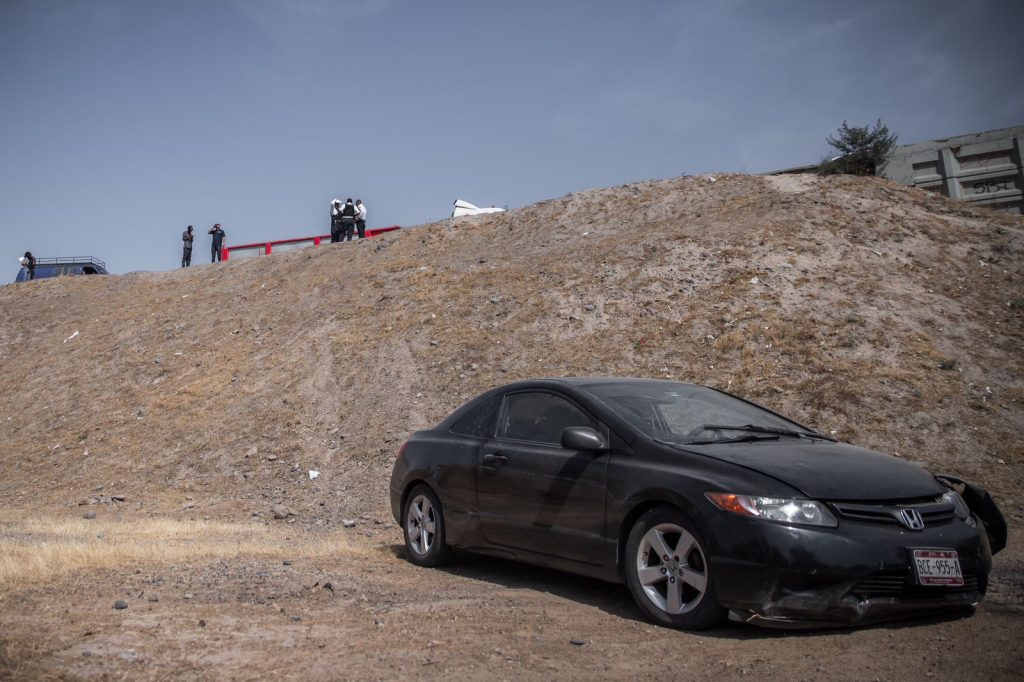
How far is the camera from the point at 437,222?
2419 centimetres

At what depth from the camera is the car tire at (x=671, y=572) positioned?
468cm

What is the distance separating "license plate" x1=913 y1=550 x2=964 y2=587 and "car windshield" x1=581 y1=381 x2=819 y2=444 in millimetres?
1264

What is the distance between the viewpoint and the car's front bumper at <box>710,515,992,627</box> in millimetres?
4414

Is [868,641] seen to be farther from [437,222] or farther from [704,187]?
[437,222]

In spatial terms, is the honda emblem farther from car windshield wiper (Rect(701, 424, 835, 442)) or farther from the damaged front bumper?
car windshield wiper (Rect(701, 424, 835, 442))

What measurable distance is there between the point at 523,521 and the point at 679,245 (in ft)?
41.9

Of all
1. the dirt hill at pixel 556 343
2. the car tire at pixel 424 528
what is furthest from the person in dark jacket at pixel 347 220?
the car tire at pixel 424 528

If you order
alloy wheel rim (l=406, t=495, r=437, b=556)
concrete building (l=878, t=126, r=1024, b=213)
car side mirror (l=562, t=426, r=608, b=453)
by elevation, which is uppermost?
concrete building (l=878, t=126, r=1024, b=213)

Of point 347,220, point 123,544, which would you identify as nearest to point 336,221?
point 347,220

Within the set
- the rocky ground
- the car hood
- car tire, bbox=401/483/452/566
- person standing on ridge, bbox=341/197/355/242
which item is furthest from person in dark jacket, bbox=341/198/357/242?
the car hood

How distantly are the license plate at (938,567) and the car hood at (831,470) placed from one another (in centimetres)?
32

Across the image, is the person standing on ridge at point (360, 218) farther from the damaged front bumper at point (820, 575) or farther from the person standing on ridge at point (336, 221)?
the damaged front bumper at point (820, 575)

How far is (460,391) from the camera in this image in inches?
568

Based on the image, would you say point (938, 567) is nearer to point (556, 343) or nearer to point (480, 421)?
point (480, 421)
